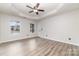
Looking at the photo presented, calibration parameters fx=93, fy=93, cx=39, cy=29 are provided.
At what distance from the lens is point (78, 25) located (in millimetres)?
3865

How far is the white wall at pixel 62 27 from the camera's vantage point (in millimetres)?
4006

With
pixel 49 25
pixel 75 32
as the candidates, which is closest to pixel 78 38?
pixel 75 32

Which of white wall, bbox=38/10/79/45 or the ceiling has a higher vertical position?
the ceiling

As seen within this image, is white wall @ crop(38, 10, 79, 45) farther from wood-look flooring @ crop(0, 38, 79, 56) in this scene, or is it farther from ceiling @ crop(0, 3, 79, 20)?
wood-look flooring @ crop(0, 38, 79, 56)

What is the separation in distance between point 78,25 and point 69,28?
0.54 metres

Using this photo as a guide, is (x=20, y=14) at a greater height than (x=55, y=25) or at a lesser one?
greater

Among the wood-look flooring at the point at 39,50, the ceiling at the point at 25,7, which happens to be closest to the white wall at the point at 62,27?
the ceiling at the point at 25,7

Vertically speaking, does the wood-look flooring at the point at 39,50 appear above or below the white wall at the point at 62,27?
below

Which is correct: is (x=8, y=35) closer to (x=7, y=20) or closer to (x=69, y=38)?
(x=7, y=20)

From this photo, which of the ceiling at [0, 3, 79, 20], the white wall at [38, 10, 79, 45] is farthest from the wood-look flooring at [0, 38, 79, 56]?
the ceiling at [0, 3, 79, 20]

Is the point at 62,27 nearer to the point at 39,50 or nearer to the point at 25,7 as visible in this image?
the point at 39,50

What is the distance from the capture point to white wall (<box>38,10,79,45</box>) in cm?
401

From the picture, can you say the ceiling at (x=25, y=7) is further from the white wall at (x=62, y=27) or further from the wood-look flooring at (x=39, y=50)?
the wood-look flooring at (x=39, y=50)

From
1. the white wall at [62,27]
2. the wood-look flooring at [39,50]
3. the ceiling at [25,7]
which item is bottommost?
the wood-look flooring at [39,50]
